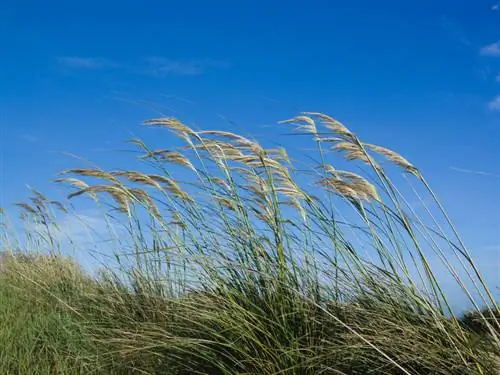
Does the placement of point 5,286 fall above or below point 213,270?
above

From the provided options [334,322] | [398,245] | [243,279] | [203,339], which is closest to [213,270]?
[243,279]

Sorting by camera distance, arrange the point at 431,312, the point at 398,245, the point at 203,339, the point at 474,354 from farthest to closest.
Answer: the point at 203,339
the point at 398,245
the point at 431,312
the point at 474,354

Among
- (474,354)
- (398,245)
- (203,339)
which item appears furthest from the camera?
(203,339)

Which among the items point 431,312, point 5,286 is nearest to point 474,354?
point 431,312

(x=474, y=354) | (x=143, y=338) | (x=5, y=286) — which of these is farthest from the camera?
(x=5, y=286)

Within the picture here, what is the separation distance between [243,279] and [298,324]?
0.48 meters

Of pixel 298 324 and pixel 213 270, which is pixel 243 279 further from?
pixel 298 324

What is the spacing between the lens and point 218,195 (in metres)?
4.05

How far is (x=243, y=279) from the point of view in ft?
12.6

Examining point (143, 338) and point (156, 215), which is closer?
point (143, 338)

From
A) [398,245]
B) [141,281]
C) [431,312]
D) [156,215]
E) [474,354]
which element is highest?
[156,215]

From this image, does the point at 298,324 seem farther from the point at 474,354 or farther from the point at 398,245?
the point at 474,354

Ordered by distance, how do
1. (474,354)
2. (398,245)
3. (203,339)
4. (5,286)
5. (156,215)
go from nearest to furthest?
(474,354)
(398,245)
(203,339)
(156,215)
(5,286)

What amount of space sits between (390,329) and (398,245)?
0.46 meters
